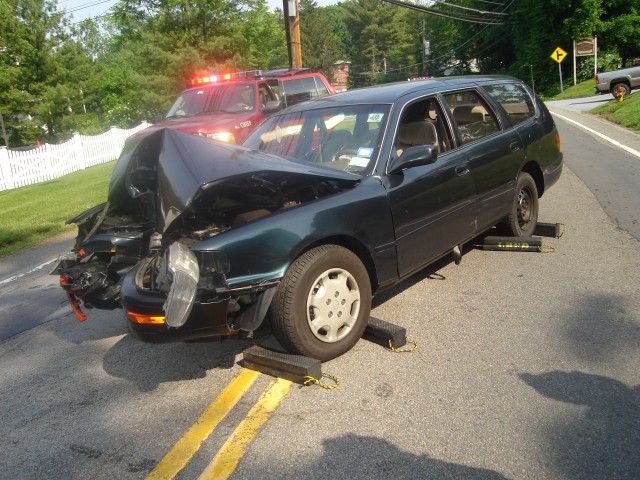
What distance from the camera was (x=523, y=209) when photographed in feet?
19.4

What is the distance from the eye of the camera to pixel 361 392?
3.32 metres

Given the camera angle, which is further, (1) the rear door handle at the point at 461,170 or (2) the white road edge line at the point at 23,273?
(2) the white road edge line at the point at 23,273

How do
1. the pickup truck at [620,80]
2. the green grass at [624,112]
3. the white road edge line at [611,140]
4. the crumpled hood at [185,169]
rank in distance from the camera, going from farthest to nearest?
1. the pickup truck at [620,80]
2. the green grass at [624,112]
3. the white road edge line at [611,140]
4. the crumpled hood at [185,169]

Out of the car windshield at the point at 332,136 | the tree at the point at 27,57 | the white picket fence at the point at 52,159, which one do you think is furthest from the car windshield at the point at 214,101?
the tree at the point at 27,57

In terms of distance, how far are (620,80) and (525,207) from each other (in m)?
23.0

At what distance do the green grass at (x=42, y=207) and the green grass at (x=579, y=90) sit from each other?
91.4 ft

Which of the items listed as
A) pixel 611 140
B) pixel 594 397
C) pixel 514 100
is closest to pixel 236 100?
pixel 514 100

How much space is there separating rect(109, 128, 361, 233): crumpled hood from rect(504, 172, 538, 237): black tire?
7.84 feet

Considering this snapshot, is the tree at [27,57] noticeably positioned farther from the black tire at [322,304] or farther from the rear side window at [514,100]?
the black tire at [322,304]

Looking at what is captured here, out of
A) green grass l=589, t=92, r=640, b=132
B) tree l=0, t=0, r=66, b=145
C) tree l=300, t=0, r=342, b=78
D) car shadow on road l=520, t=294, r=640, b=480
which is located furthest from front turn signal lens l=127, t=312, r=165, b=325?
tree l=300, t=0, r=342, b=78

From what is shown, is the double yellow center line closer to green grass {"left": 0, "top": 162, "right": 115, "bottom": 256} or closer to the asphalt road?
the asphalt road

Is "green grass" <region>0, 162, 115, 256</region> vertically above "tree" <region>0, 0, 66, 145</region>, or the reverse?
"tree" <region>0, 0, 66, 145</region>

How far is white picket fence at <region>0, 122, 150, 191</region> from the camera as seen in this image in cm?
1781

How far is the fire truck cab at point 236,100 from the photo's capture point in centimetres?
972
